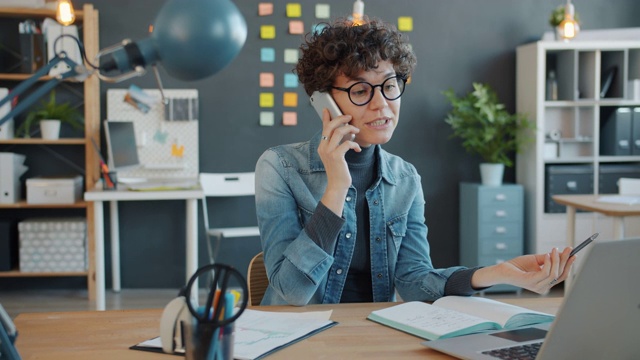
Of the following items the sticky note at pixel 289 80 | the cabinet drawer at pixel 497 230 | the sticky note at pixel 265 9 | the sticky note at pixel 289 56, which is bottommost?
the cabinet drawer at pixel 497 230

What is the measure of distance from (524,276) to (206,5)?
0.90 meters

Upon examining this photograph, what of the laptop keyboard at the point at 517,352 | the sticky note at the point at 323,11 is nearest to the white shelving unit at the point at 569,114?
the sticky note at the point at 323,11

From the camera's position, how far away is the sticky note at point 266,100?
5.25 metres

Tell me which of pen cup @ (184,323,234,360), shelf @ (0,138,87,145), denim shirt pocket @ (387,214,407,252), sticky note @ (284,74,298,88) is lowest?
pen cup @ (184,323,234,360)

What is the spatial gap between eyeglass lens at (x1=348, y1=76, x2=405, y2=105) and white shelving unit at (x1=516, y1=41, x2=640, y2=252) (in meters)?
3.49

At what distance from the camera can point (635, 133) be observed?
5.16 meters

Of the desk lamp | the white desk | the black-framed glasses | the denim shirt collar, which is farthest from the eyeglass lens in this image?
the white desk

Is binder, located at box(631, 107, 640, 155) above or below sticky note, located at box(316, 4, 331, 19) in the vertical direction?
below

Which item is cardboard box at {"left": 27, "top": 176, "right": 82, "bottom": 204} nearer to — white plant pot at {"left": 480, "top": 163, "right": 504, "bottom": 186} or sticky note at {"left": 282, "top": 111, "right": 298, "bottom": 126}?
sticky note at {"left": 282, "top": 111, "right": 298, "bottom": 126}

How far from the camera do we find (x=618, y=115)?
511 cm

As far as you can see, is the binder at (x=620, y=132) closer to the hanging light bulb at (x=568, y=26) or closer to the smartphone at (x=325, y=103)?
the hanging light bulb at (x=568, y=26)

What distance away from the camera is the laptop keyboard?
1.16 metres

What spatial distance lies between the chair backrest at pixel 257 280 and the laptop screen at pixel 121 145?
285 centimetres

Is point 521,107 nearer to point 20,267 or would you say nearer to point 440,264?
point 440,264
